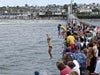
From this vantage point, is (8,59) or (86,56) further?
(8,59)

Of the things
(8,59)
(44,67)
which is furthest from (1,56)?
(44,67)

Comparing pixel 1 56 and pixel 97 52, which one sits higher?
pixel 97 52

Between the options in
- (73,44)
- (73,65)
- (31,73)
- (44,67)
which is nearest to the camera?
(73,65)

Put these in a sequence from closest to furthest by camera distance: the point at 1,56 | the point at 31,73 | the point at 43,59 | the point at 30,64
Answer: the point at 31,73 < the point at 30,64 < the point at 43,59 < the point at 1,56

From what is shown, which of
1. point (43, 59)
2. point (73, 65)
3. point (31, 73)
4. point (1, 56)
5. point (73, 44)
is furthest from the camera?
point (1, 56)

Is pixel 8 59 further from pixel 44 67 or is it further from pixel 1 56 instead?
pixel 44 67

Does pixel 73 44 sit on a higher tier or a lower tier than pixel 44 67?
higher

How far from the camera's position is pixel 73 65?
55.4 feet

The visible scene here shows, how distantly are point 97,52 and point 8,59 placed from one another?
58.4 ft

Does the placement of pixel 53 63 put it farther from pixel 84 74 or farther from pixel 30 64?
pixel 84 74

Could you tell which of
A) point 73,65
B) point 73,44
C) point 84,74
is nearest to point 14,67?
point 73,44

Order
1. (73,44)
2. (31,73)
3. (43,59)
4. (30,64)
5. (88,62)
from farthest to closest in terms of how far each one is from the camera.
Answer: (43,59)
(30,64)
(31,73)
(73,44)
(88,62)

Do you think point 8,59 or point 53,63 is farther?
point 8,59

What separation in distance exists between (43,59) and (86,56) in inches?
623
